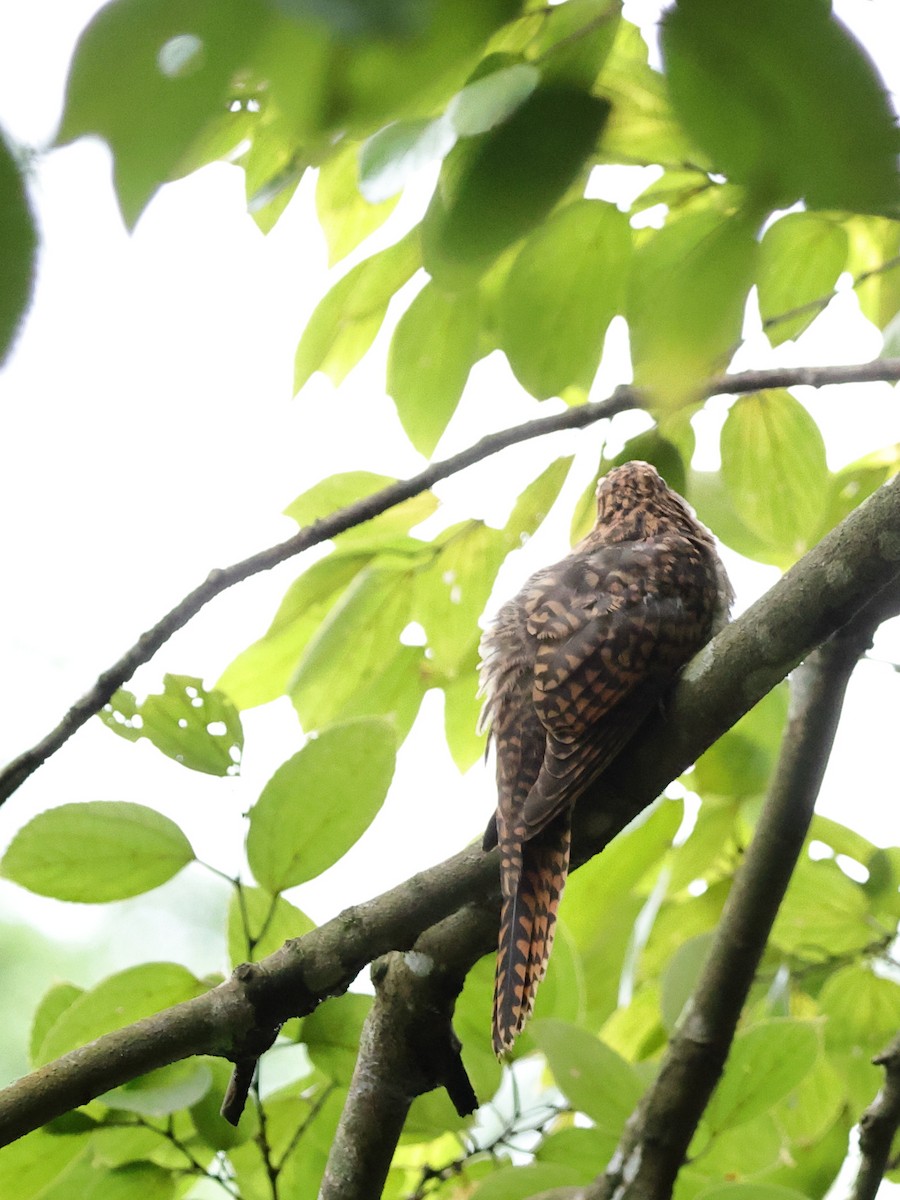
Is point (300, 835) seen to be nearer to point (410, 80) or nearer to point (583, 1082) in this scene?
point (583, 1082)

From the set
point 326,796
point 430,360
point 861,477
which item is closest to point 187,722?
point 326,796

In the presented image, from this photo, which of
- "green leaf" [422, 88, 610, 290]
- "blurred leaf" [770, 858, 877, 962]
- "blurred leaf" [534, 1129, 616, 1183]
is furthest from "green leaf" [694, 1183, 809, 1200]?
"green leaf" [422, 88, 610, 290]

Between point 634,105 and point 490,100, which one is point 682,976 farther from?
point 490,100

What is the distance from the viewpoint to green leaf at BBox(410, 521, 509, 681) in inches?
58.7

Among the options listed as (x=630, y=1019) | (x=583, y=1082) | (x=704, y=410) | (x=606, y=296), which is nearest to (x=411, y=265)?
(x=606, y=296)

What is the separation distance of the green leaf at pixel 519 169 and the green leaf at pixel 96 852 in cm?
86

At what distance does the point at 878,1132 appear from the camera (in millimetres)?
1292

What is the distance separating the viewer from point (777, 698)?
1.51 m

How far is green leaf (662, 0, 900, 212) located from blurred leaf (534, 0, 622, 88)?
13 cm

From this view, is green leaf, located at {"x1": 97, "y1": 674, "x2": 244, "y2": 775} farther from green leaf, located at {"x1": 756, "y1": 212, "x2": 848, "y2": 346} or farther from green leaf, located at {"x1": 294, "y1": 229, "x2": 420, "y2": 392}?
green leaf, located at {"x1": 756, "y1": 212, "x2": 848, "y2": 346}

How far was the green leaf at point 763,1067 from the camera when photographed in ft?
4.32

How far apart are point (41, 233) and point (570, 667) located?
46.3 inches

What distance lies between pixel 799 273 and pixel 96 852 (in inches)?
35.4

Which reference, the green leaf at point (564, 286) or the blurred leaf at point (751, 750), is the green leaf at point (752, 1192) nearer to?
the blurred leaf at point (751, 750)
